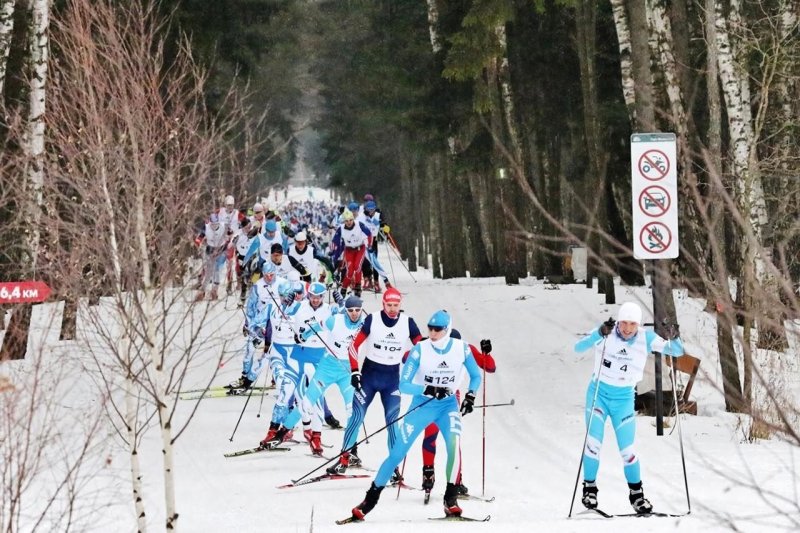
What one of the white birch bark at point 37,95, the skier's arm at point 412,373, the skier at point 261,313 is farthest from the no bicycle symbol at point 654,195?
the white birch bark at point 37,95

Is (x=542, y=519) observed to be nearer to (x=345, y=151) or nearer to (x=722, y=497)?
(x=722, y=497)

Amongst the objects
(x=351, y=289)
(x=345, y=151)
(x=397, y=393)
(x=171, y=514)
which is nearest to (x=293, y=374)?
(x=397, y=393)

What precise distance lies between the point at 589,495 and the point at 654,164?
13.6 ft

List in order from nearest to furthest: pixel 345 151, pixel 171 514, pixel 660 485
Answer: pixel 171 514
pixel 660 485
pixel 345 151

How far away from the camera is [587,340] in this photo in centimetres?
1162

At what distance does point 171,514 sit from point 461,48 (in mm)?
21180

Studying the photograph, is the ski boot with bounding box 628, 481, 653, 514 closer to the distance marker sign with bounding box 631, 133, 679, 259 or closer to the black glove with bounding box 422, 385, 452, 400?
the black glove with bounding box 422, 385, 452, 400

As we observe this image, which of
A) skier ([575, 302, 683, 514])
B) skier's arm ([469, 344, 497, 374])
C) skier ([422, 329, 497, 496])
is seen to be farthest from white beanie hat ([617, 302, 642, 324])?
skier's arm ([469, 344, 497, 374])

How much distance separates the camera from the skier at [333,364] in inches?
563

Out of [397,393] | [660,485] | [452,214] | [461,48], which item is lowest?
[660,485]

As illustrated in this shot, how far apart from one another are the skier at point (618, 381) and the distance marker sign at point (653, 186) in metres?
1.74

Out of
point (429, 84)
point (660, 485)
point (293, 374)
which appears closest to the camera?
point (660, 485)

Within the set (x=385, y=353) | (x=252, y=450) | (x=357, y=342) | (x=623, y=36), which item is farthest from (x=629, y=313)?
(x=623, y=36)

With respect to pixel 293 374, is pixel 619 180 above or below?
above
